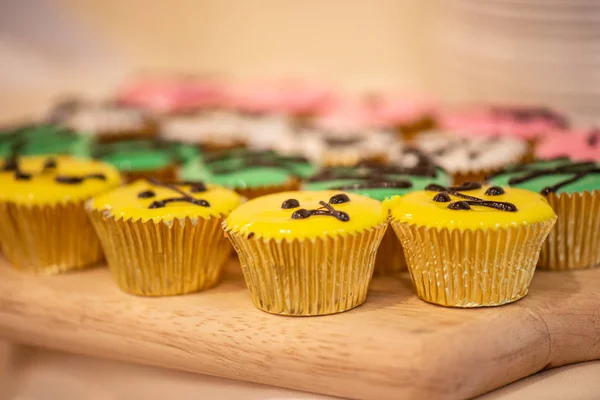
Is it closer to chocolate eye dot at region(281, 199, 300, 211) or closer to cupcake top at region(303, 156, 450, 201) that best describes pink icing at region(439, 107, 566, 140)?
cupcake top at region(303, 156, 450, 201)

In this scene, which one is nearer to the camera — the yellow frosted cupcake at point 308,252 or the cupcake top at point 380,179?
the yellow frosted cupcake at point 308,252

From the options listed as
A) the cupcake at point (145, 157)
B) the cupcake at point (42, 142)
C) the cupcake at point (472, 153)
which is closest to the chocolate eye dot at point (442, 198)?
the cupcake at point (472, 153)

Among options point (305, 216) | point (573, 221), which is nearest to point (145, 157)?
point (305, 216)

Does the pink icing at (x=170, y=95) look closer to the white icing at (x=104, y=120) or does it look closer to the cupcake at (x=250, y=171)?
the white icing at (x=104, y=120)

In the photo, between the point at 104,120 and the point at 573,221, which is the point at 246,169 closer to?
the point at 573,221

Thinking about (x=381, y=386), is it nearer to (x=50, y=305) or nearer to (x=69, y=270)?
(x=50, y=305)

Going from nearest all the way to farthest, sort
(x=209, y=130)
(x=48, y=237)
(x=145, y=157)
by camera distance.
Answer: (x=48, y=237)
(x=145, y=157)
(x=209, y=130)

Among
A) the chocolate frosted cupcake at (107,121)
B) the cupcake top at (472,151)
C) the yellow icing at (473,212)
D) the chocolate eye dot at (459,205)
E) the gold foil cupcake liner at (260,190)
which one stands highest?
the chocolate frosted cupcake at (107,121)
